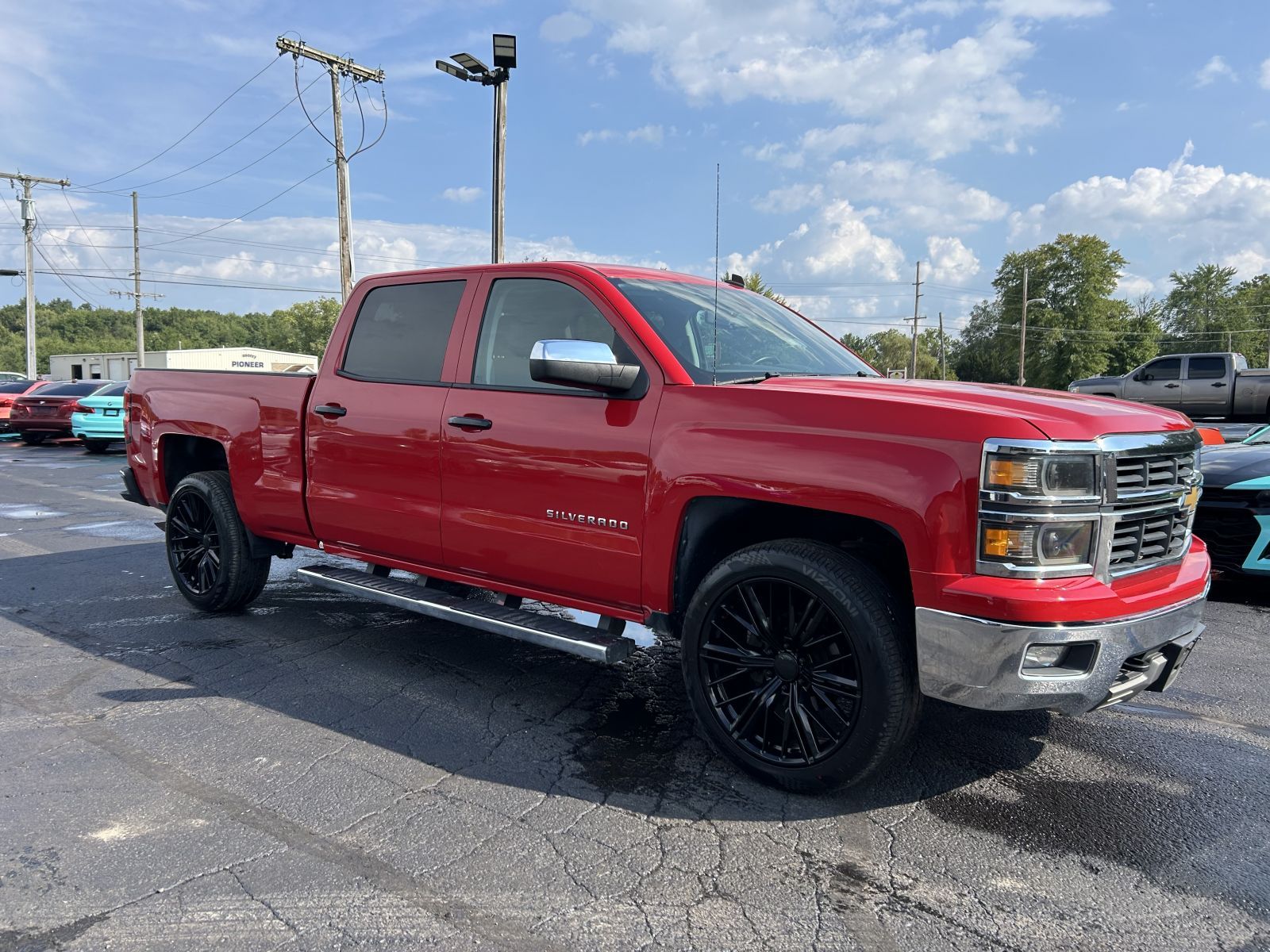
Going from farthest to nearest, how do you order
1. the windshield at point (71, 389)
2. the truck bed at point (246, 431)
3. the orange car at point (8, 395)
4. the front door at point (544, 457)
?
the orange car at point (8, 395), the windshield at point (71, 389), the truck bed at point (246, 431), the front door at point (544, 457)

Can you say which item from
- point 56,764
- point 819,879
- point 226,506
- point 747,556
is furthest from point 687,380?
point 226,506

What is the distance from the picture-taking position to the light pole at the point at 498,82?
13602 mm

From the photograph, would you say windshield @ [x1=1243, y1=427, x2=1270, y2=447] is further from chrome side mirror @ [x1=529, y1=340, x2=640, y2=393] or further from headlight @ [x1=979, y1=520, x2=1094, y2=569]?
chrome side mirror @ [x1=529, y1=340, x2=640, y2=393]

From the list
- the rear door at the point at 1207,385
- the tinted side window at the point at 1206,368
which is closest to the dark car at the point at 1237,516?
the rear door at the point at 1207,385

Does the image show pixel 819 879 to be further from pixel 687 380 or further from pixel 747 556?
pixel 687 380

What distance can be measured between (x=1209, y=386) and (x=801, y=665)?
73.9 ft

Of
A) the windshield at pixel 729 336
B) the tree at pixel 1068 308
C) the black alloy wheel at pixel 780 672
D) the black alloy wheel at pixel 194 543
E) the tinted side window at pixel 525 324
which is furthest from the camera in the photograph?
the tree at pixel 1068 308

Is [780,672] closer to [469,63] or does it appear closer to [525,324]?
[525,324]

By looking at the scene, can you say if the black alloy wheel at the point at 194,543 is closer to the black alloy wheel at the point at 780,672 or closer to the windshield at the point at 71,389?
the black alloy wheel at the point at 780,672

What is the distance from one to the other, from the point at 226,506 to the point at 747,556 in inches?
142

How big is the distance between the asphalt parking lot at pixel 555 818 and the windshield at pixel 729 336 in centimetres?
159

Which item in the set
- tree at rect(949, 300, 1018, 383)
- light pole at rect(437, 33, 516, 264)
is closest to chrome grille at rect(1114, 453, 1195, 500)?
light pole at rect(437, 33, 516, 264)

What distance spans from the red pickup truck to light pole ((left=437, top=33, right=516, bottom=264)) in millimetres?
9280

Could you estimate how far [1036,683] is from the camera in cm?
283
